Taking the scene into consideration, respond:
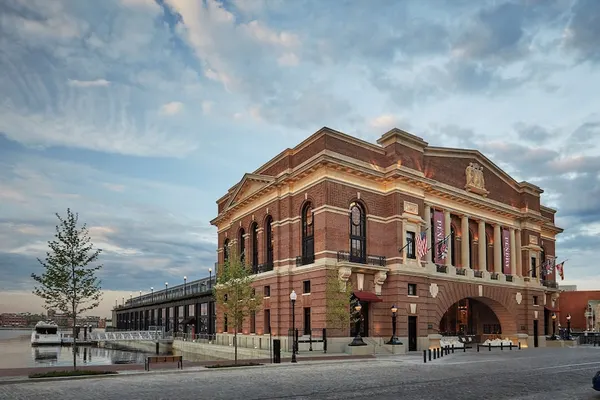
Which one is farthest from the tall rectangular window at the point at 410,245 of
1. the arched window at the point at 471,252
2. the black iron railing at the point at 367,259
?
the arched window at the point at 471,252

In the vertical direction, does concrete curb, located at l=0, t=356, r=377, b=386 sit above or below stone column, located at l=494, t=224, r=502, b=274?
below

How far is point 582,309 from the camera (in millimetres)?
91812

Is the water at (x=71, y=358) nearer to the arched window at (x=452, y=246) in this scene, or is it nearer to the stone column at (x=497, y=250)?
the arched window at (x=452, y=246)

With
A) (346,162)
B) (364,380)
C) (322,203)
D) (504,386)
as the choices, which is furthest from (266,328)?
(504,386)

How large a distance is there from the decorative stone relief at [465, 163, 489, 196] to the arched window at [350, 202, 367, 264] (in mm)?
14087

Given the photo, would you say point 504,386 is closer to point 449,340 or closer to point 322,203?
point 322,203

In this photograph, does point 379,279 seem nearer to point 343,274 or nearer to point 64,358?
point 343,274

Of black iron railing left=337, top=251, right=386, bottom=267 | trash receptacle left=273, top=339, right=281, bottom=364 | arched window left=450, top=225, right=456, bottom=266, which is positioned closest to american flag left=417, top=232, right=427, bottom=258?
black iron railing left=337, top=251, right=386, bottom=267

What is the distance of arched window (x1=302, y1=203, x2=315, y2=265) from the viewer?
44666mm

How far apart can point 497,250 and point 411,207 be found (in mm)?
16095

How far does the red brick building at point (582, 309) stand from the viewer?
90.4m

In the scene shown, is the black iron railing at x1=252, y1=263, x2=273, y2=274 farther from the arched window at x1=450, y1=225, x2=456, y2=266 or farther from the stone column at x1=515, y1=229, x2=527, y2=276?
the stone column at x1=515, y1=229, x2=527, y2=276

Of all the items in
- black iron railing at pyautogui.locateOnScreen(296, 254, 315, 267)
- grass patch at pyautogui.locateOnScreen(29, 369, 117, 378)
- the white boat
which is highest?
black iron railing at pyautogui.locateOnScreen(296, 254, 315, 267)

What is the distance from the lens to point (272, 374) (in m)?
25.5
